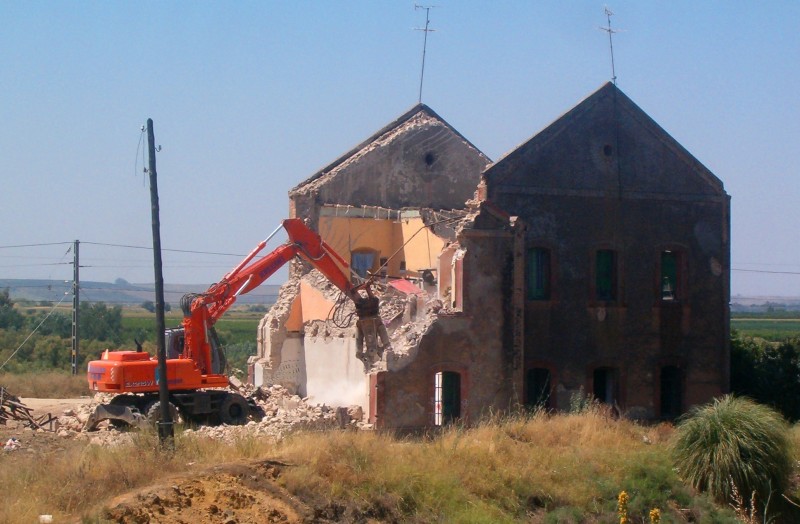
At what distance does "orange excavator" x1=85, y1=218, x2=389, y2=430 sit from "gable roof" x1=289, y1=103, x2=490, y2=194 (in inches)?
233

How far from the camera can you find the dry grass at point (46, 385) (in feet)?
122

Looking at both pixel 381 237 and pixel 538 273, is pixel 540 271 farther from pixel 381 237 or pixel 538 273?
pixel 381 237

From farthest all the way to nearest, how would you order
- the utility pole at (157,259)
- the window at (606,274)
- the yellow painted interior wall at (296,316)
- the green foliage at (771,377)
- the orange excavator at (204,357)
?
the yellow painted interior wall at (296,316) → the green foliage at (771,377) → the window at (606,274) → the orange excavator at (204,357) → the utility pole at (157,259)

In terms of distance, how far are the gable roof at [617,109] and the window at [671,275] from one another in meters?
2.21

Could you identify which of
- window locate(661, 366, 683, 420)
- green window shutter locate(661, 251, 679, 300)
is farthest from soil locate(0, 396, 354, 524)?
green window shutter locate(661, 251, 679, 300)

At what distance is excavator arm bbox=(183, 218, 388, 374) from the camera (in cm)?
2641

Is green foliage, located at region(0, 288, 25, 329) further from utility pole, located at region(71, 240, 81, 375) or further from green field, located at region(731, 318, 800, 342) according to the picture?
green field, located at region(731, 318, 800, 342)

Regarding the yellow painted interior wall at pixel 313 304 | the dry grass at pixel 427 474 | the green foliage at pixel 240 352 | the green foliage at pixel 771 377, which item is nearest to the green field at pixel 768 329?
the green foliage at pixel 240 352

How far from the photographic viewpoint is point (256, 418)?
89.4ft

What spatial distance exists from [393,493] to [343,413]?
6755mm

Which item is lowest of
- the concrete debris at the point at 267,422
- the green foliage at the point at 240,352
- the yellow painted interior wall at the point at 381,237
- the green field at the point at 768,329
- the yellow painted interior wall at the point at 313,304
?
the concrete debris at the point at 267,422

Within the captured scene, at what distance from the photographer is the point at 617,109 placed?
28.7 meters

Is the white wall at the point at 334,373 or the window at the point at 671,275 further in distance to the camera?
the window at the point at 671,275

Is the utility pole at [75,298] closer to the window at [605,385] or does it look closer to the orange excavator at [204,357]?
the orange excavator at [204,357]
